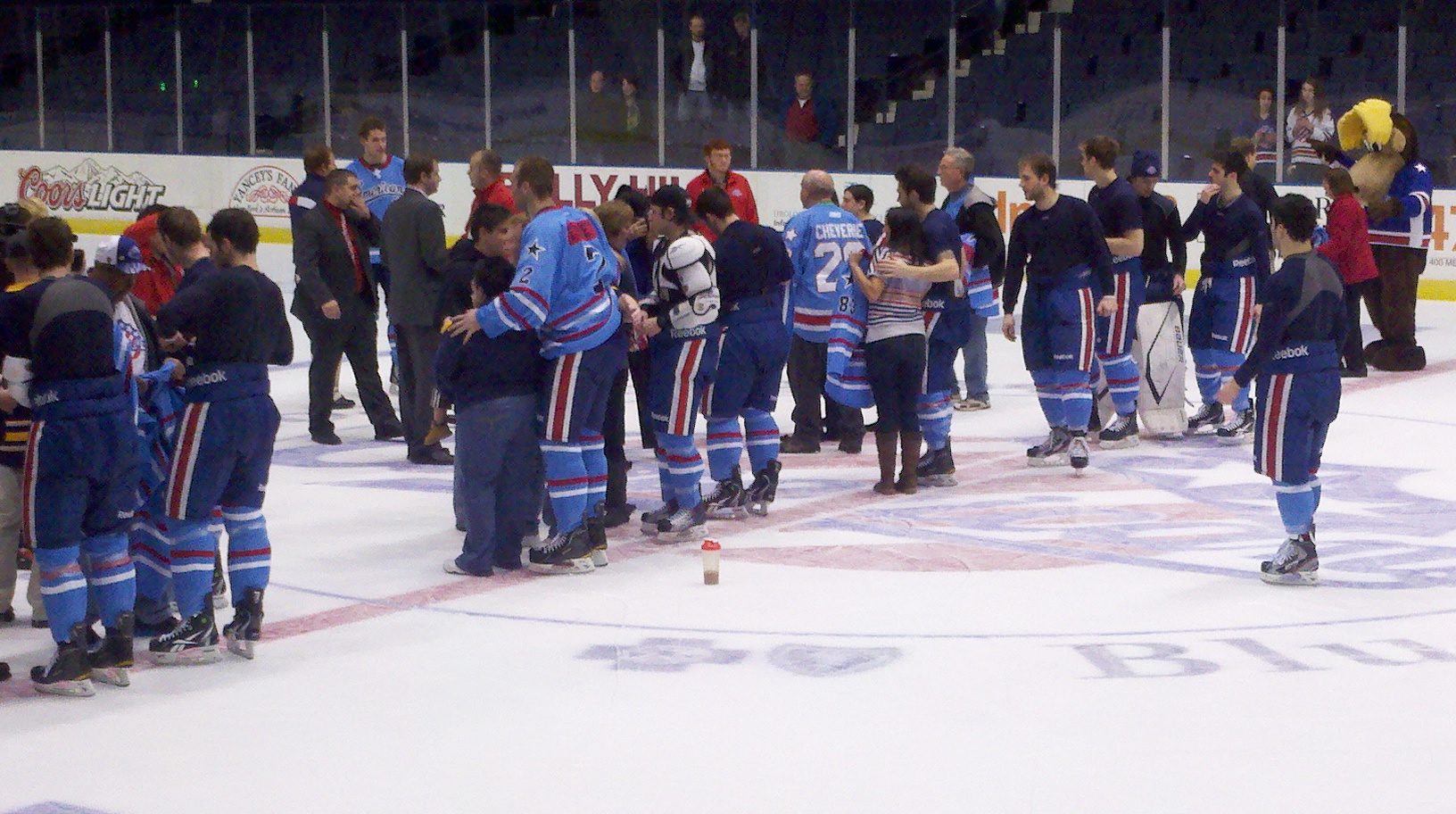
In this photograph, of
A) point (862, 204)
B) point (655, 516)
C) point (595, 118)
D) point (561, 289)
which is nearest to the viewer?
point (561, 289)

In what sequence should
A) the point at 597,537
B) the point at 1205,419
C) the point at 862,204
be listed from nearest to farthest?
the point at 597,537 < the point at 862,204 < the point at 1205,419

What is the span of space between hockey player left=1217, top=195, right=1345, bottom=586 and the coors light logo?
15.7 meters

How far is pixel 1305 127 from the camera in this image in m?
15.6

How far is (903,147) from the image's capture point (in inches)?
689

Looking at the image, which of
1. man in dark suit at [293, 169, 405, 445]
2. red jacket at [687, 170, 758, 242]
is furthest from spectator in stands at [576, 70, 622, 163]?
man in dark suit at [293, 169, 405, 445]

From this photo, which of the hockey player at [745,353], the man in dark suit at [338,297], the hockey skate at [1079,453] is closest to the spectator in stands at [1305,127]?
the hockey skate at [1079,453]

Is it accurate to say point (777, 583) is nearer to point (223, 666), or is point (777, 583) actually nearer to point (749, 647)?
point (749, 647)

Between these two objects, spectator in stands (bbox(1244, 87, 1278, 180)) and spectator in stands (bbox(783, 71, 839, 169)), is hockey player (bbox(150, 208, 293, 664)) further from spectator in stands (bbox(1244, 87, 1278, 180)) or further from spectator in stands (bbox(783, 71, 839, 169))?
spectator in stands (bbox(783, 71, 839, 169))

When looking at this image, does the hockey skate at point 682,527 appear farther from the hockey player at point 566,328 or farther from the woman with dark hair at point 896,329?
the woman with dark hair at point 896,329

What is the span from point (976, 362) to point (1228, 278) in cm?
168

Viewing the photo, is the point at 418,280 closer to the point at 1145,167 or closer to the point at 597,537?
the point at 597,537

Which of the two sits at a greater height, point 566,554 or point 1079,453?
point 1079,453

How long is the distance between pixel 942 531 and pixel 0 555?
351 centimetres

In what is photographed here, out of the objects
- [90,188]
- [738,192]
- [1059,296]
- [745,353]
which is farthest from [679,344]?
[90,188]
